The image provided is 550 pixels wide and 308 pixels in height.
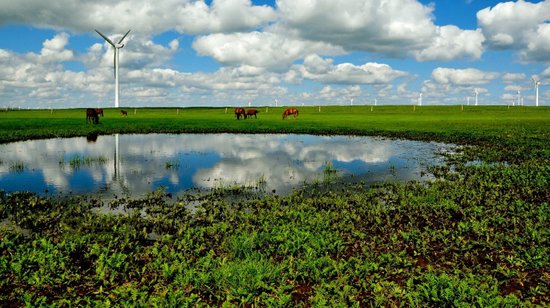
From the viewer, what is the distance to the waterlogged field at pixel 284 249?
23.3 ft

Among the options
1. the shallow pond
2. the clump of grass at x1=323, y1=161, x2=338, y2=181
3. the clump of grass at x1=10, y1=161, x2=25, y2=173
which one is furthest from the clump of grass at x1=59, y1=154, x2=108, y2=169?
the clump of grass at x1=323, y1=161, x2=338, y2=181

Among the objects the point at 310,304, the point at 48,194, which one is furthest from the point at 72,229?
the point at 310,304

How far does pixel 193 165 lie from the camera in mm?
22203

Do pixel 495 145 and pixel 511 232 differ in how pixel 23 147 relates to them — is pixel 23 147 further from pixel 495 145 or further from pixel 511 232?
pixel 495 145

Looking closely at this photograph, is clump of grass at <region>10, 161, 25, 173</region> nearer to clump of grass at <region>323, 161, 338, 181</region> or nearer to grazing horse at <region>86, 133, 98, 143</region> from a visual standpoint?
grazing horse at <region>86, 133, 98, 143</region>

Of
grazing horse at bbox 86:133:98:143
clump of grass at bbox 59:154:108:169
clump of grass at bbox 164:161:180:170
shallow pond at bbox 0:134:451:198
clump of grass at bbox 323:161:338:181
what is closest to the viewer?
shallow pond at bbox 0:134:451:198

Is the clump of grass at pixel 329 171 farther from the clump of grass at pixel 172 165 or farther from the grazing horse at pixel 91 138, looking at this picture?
the grazing horse at pixel 91 138

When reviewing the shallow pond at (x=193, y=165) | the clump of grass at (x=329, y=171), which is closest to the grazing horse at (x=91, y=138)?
the shallow pond at (x=193, y=165)

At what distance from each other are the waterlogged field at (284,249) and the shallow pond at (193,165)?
2340 millimetres

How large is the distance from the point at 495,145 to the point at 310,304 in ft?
93.6

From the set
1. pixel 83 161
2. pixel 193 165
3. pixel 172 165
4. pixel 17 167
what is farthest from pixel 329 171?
pixel 17 167

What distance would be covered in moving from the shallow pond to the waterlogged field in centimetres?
234

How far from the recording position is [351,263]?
832 cm

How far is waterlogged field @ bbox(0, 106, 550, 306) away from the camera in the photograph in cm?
709
